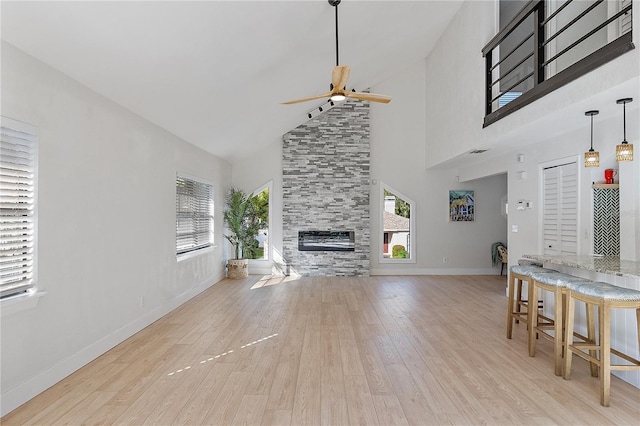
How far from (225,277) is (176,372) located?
5146mm

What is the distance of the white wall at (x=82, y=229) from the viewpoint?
286 cm

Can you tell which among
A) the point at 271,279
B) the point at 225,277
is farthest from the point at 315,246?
the point at 225,277

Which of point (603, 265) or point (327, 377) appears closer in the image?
point (327, 377)

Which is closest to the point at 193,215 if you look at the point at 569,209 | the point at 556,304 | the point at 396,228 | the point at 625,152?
the point at 396,228

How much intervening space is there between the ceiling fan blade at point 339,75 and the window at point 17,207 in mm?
2703

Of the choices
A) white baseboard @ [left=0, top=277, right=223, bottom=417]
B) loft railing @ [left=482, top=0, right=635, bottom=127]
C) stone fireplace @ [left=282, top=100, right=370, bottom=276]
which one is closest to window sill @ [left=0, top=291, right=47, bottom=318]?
white baseboard @ [left=0, top=277, right=223, bottom=417]

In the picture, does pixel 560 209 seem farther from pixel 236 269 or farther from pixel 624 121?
pixel 236 269

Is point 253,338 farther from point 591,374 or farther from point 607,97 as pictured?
point 607,97

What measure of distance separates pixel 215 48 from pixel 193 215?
3.43m

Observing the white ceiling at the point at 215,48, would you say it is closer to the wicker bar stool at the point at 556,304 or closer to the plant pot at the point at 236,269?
the plant pot at the point at 236,269

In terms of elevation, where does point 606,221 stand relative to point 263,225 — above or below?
above

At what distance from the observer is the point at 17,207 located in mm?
2828

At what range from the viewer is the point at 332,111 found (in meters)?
8.98

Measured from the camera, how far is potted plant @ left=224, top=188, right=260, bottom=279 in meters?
8.38
